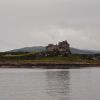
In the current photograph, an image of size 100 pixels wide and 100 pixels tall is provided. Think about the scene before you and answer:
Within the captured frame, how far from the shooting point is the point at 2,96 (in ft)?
160

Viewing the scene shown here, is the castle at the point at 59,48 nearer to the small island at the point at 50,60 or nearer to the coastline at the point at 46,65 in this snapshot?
the small island at the point at 50,60

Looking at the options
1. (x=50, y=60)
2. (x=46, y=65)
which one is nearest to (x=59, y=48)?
(x=50, y=60)

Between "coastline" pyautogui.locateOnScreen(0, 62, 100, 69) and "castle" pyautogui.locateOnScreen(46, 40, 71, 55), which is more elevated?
"castle" pyautogui.locateOnScreen(46, 40, 71, 55)

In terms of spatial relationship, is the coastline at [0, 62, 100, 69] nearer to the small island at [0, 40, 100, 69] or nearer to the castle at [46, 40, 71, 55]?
the small island at [0, 40, 100, 69]

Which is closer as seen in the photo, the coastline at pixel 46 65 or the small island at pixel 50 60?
the coastline at pixel 46 65

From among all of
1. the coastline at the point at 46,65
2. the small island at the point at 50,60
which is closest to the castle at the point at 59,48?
the small island at the point at 50,60

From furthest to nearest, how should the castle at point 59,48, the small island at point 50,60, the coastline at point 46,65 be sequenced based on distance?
the castle at point 59,48, the small island at point 50,60, the coastline at point 46,65

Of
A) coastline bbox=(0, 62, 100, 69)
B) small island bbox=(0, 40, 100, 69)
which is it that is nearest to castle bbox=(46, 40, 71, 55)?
small island bbox=(0, 40, 100, 69)

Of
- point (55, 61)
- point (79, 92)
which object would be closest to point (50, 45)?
point (55, 61)

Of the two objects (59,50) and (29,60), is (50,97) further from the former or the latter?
(59,50)

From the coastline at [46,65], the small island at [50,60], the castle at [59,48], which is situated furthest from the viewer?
the castle at [59,48]

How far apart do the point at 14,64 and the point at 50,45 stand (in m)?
37.6

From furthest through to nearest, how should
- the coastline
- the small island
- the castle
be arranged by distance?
the castle < the small island < the coastline

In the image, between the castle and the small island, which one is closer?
the small island
